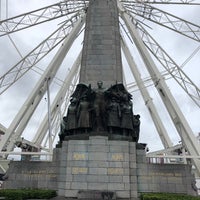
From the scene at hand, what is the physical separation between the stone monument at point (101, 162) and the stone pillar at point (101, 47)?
150cm

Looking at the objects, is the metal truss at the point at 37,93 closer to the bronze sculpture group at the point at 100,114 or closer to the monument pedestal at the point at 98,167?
the bronze sculpture group at the point at 100,114

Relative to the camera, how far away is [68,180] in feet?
53.0

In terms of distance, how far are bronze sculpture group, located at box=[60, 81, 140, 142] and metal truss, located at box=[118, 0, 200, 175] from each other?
291 inches

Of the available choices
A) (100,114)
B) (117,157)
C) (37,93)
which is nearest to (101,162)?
(117,157)

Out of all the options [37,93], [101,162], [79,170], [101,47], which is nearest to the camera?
[79,170]

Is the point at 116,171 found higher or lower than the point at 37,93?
lower

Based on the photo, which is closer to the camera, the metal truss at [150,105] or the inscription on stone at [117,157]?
the inscription on stone at [117,157]

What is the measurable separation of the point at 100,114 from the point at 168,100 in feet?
37.7

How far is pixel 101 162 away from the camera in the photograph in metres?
16.6

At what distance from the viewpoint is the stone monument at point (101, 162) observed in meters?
16.2

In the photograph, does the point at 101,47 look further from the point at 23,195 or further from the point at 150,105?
the point at 150,105

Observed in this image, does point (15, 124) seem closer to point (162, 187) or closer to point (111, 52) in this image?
point (111, 52)

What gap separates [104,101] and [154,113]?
15238 mm

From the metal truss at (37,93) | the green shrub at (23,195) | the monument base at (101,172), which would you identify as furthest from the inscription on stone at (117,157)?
the metal truss at (37,93)
